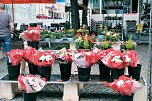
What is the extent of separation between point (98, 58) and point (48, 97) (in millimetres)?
1119

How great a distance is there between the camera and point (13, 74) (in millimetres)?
5629

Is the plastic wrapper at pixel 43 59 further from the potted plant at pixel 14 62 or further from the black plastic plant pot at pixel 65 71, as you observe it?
the potted plant at pixel 14 62

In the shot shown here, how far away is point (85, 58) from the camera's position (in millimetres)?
5191

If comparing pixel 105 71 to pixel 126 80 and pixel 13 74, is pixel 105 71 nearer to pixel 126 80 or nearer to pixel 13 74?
pixel 126 80

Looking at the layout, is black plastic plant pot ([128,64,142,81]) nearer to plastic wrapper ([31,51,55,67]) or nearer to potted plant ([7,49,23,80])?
plastic wrapper ([31,51,55,67])

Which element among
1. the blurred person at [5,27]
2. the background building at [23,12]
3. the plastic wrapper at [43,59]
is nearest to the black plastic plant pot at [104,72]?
the plastic wrapper at [43,59]

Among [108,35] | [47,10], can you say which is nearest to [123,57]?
[108,35]

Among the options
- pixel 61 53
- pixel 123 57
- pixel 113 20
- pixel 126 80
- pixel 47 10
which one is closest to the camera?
pixel 126 80

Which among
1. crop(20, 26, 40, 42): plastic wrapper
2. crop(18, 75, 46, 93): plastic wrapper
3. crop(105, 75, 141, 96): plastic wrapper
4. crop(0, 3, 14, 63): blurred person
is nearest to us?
crop(105, 75, 141, 96): plastic wrapper

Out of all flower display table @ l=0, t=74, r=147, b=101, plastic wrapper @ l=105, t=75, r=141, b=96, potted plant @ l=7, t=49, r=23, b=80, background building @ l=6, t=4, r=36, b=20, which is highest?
background building @ l=6, t=4, r=36, b=20

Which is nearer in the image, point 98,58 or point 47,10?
point 98,58

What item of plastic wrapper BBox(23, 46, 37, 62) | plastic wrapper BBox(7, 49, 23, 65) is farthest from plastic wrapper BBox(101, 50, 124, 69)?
plastic wrapper BBox(7, 49, 23, 65)

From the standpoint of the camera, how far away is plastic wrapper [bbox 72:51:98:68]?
17.0 feet

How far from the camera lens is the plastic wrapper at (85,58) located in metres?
5.19
